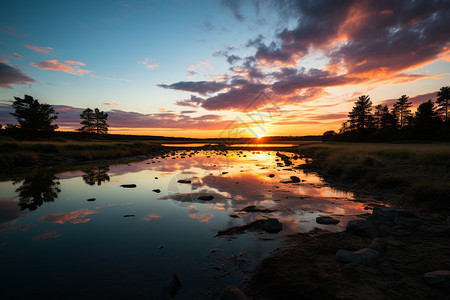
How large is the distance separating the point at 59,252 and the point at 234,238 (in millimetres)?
6242

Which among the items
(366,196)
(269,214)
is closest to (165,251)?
(269,214)

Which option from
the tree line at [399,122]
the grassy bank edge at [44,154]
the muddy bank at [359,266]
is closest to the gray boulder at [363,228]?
the muddy bank at [359,266]

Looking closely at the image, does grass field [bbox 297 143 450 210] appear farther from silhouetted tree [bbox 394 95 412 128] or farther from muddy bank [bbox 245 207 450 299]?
silhouetted tree [bbox 394 95 412 128]

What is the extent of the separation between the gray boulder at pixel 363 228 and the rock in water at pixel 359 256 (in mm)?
1729

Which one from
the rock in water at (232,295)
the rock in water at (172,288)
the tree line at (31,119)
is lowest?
the rock in water at (172,288)

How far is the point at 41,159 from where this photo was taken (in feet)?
102

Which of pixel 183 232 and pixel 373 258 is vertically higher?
pixel 373 258

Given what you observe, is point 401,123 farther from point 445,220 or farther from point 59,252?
point 59,252

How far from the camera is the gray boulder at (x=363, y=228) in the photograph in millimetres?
7359

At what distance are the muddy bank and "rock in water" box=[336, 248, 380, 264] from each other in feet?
0.16

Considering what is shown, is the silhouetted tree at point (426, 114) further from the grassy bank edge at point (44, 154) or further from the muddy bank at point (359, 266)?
the grassy bank edge at point (44, 154)

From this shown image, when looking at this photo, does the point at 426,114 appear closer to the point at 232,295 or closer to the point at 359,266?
the point at 359,266

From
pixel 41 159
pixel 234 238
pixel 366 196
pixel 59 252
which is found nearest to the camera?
pixel 59 252

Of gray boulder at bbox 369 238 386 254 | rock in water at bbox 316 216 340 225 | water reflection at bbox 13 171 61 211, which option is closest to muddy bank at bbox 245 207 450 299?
gray boulder at bbox 369 238 386 254
